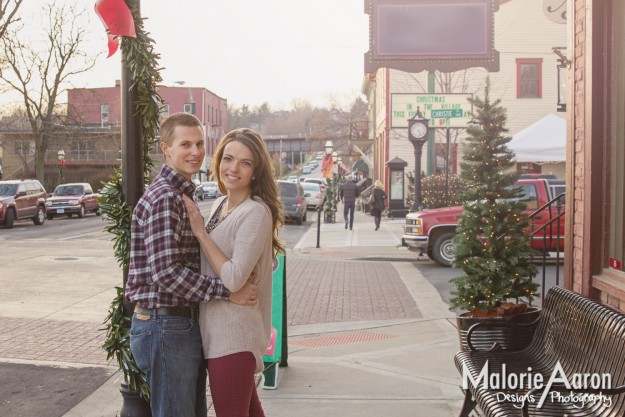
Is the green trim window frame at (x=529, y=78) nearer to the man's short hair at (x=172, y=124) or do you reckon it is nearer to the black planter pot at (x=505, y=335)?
the black planter pot at (x=505, y=335)

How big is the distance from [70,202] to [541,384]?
3215 cm

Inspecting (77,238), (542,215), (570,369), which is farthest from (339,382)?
(77,238)

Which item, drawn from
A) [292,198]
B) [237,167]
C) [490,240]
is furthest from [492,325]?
[292,198]

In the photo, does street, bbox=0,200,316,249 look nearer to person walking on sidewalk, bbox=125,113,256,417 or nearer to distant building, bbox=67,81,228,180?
person walking on sidewalk, bbox=125,113,256,417

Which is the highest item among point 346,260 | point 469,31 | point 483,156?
point 469,31

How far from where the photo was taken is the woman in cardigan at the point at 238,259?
10.1 ft

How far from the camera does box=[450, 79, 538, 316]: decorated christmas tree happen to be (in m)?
6.51

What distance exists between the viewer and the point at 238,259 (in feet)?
10.1

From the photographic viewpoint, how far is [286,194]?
94.1 ft

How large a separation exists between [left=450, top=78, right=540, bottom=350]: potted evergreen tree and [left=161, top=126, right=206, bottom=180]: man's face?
3561mm

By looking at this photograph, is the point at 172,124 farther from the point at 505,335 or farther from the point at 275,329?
the point at 505,335

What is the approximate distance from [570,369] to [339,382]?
2.23 m

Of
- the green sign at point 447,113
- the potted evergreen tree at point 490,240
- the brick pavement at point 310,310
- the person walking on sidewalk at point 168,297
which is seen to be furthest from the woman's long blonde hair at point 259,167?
the green sign at point 447,113

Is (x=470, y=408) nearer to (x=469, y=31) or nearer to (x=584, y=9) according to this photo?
(x=584, y=9)
